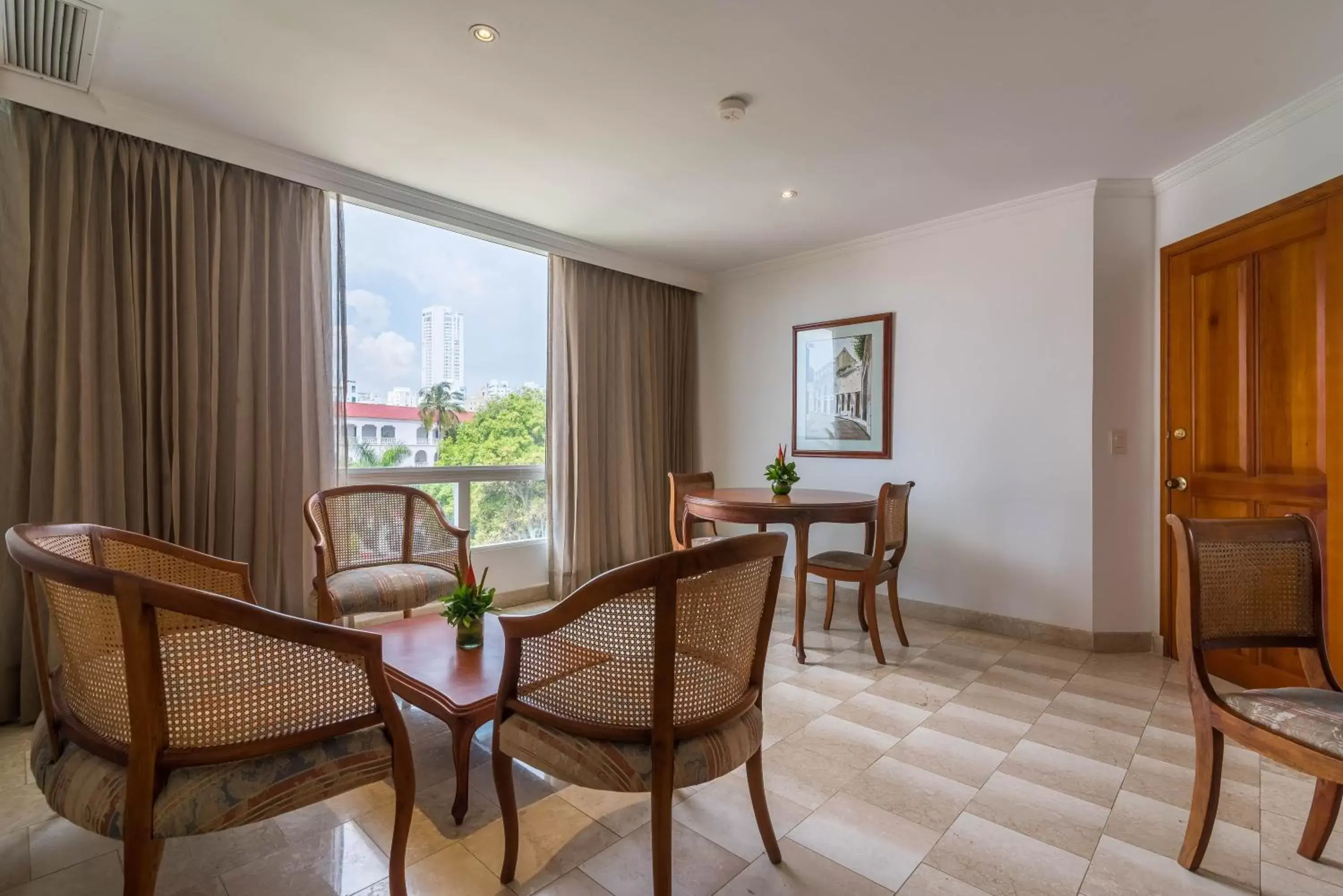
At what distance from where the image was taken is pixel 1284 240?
247 cm

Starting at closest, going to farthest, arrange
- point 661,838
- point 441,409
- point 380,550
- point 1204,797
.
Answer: point 661,838, point 1204,797, point 380,550, point 441,409

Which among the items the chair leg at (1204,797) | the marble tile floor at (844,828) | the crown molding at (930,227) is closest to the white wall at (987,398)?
the crown molding at (930,227)

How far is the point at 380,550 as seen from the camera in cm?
308

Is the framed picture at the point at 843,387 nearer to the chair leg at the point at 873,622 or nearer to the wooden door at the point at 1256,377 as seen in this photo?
the chair leg at the point at 873,622

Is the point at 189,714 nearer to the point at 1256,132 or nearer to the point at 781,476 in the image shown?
the point at 781,476

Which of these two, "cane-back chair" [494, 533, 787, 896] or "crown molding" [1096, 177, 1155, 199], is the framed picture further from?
"cane-back chair" [494, 533, 787, 896]

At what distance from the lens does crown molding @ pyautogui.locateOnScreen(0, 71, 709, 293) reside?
229 cm

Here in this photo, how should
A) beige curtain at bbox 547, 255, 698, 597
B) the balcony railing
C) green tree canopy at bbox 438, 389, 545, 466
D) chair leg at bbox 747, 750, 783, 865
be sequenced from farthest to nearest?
1. beige curtain at bbox 547, 255, 698, 597
2. green tree canopy at bbox 438, 389, 545, 466
3. the balcony railing
4. chair leg at bbox 747, 750, 783, 865

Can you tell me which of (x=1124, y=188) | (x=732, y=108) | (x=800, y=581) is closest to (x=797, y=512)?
(x=800, y=581)

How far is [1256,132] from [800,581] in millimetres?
2809

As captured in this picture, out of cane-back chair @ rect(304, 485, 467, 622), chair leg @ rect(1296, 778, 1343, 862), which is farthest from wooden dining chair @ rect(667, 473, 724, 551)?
chair leg @ rect(1296, 778, 1343, 862)

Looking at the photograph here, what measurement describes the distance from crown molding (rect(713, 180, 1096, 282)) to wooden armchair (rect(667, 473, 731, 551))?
1.75 metres

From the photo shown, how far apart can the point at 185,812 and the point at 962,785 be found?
2027 mm

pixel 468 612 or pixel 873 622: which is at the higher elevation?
pixel 468 612
